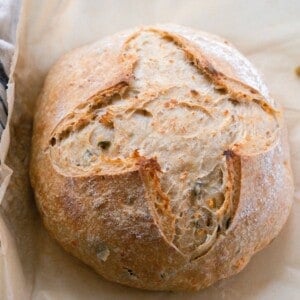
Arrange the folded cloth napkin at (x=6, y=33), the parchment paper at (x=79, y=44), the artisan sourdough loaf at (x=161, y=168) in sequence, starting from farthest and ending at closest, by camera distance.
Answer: the folded cloth napkin at (x=6, y=33)
the parchment paper at (x=79, y=44)
the artisan sourdough loaf at (x=161, y=168)

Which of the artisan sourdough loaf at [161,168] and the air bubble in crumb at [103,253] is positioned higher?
the artisan sourdough loaf at [161,168]

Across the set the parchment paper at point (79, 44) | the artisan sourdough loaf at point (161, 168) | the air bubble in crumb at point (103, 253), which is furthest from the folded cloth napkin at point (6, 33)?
the air bubble in crumb at point (103, 253)

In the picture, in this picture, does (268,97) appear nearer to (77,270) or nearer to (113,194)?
(113,194)

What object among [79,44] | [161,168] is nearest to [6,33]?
[79,44]

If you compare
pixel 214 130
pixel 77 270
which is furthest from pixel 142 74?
pixel 77 270

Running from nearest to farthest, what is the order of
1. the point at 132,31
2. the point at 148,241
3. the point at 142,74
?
1. the point at 148,241
2. the point at 142,74
3. the point at 132,31

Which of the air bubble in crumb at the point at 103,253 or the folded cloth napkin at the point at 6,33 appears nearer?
the air bubble in crumb at the point at 103,253

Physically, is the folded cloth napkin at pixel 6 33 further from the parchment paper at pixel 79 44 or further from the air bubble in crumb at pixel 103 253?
the air bubble in crumb at pixel 103 253

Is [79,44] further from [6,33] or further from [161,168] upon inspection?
[161,168]
